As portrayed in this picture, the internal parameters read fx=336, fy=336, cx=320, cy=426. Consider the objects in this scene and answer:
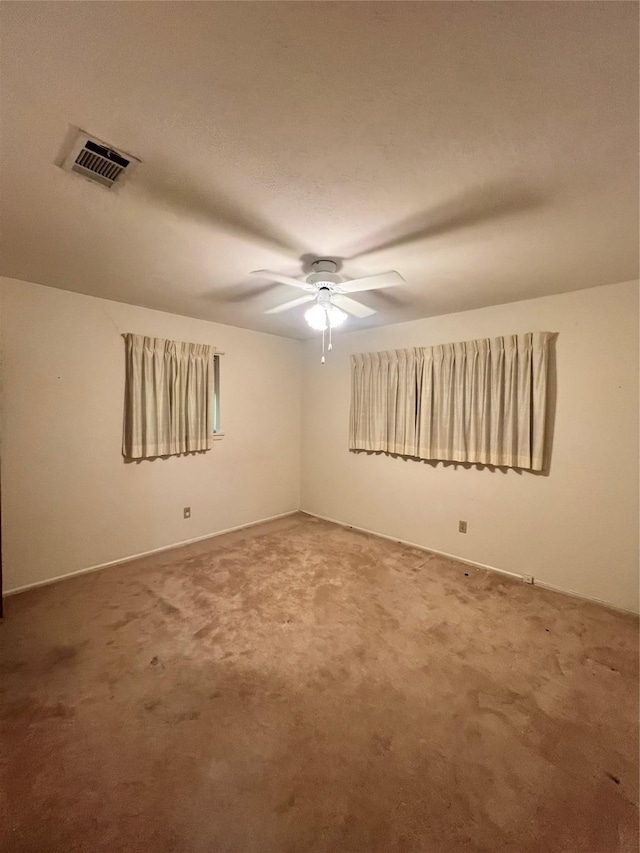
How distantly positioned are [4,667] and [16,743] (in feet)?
2.03

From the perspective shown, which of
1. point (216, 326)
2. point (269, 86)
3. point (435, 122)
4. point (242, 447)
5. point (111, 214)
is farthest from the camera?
point (242, 447)

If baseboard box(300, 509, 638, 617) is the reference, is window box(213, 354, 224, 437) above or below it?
above

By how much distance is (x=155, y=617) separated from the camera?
93.9 inches

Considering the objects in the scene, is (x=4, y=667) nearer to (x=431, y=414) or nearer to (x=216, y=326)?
(x=216, y=326)

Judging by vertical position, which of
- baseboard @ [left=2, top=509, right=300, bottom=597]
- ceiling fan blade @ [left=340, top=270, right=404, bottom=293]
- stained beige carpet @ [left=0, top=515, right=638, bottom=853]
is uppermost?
ceiling fan blade @ [left=340, top=270, right=404, bottom=293]

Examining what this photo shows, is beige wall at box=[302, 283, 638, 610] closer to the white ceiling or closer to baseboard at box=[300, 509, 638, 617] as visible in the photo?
baseboard at box=[300, 509, 638, 617]

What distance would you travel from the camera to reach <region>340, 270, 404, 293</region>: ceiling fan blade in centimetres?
188

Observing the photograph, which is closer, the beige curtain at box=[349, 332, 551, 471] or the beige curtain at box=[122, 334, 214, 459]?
the beige curtain at box=[349, 332, 551, 471]

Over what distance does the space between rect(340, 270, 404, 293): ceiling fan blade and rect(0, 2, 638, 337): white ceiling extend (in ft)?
0.62

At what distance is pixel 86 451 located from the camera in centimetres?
303

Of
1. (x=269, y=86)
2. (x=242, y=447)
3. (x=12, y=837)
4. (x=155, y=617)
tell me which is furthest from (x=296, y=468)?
(x=269, y=86)

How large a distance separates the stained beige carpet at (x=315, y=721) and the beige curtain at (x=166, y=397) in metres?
1.35

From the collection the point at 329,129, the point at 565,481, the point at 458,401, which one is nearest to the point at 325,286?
the point at 329,129

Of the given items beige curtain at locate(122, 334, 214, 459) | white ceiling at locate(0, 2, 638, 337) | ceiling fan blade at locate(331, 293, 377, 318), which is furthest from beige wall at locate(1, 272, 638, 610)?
ceiling fan blade at locate(331, 293, 377, 318)
